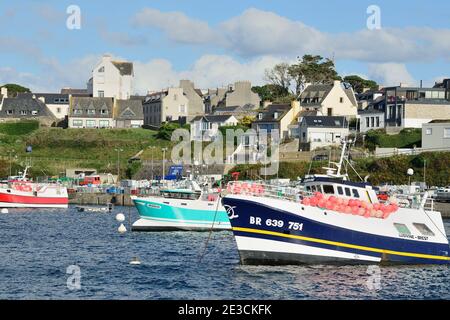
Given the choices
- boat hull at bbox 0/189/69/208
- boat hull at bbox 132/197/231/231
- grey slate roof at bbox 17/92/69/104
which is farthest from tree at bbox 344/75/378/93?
boat hull at bbox 132/197/231/231

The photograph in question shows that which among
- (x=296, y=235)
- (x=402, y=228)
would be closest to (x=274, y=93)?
(x=402, y=228)

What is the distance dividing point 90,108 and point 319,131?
153 feet

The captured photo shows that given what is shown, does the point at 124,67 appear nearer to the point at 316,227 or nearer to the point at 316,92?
the point at 316,92

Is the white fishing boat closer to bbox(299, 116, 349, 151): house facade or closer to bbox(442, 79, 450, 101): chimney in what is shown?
bbox(299, 116, 349, 151): house facade

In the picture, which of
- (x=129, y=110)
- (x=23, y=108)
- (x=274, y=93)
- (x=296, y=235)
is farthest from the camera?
(x=274, y=93)

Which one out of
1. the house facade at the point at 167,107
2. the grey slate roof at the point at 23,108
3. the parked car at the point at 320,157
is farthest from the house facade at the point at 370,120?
the grey slate roof at the point at 23,108

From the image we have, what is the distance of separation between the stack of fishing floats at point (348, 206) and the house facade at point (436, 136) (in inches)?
2901

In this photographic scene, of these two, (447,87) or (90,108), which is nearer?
(447,87)

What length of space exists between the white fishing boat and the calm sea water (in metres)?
0.72

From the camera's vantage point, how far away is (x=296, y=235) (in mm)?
46969

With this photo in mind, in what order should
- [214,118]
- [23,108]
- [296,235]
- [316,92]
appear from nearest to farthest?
[296,235] → [316,92] → [214,118] → [23,108]

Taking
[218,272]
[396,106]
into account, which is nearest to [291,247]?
[218,272]

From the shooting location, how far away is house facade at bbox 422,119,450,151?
395ft

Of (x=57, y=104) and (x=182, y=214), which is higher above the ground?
(x=57, y=104)
